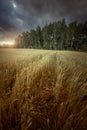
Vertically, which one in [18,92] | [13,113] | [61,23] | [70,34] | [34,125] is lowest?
[34,125]

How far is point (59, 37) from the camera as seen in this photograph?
52469mm

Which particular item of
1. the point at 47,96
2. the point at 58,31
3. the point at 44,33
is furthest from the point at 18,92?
the point at 44,33

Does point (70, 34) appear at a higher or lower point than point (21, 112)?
higher

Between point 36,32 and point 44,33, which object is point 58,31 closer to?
point 44,33

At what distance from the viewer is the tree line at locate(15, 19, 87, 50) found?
154 feet

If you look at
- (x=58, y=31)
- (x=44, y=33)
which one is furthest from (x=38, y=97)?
(x=44, y=33)

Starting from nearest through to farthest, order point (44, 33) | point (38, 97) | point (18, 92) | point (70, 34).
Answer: point (18, 92)
point (38, 97)
point (70, 34)
point (44, 33)

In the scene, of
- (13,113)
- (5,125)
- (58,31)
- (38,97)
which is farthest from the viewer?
(58,31)

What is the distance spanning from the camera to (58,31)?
53094mm

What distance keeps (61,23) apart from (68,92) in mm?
54973

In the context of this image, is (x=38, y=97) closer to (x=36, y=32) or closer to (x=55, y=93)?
(x=55, y=93)

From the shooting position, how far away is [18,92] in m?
2.01

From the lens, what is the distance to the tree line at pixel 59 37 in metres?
46.9

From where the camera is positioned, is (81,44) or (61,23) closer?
(81,44)
